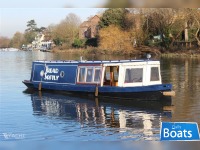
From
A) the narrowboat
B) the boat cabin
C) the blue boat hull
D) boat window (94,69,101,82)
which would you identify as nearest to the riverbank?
the boat cabin

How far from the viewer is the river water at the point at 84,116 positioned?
6343 millimetres

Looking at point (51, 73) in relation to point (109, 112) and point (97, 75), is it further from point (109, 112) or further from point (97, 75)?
point (109, 112)

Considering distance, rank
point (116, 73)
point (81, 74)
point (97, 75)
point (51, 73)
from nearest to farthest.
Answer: point (97, 75) < point (81, 74) < point (116, 73) < point (51, 73)

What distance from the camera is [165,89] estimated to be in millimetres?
9992

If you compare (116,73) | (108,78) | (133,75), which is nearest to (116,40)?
(108,78)

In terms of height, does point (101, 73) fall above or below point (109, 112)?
above

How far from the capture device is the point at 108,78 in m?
11.9

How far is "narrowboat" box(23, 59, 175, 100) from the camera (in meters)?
10.4

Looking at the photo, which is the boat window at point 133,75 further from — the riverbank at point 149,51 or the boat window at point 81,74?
the riverbank at point 149,51

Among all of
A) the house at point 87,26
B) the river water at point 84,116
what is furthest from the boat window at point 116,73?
the house at point 87,26

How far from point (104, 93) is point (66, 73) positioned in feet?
5.81

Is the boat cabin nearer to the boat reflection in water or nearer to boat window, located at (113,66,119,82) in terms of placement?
boat window, located at (113,66,119,82)

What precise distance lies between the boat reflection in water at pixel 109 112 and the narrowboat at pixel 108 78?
0.28 metres

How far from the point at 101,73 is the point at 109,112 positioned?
7.38 feet
